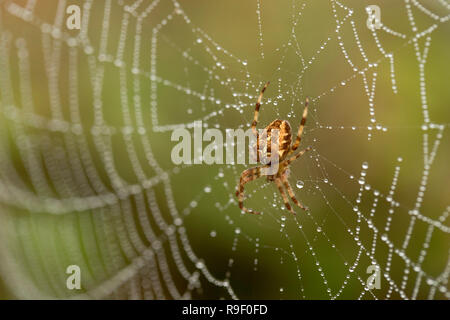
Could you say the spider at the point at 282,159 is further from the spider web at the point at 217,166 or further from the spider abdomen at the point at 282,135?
the spider web at the point at 217,166

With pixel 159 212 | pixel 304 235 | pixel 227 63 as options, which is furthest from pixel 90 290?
pixel 227 63

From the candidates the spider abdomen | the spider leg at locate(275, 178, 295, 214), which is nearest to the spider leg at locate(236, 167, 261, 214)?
the spider leg at locate(275, 178, 295, 214)

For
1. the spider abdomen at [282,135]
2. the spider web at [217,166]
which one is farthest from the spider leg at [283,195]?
the spider abdomen at [282,135]

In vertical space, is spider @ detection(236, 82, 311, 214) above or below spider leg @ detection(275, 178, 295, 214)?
above

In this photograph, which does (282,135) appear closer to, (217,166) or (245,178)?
(245,178)

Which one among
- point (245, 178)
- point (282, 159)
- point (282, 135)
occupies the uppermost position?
point (282, 135)

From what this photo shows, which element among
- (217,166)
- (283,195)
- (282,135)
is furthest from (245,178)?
(282,135)

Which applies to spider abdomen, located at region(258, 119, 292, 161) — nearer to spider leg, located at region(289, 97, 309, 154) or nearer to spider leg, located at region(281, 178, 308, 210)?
spider leg, located at region(289, 97, 309, 154)

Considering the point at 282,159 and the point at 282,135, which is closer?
the point at 282,135
